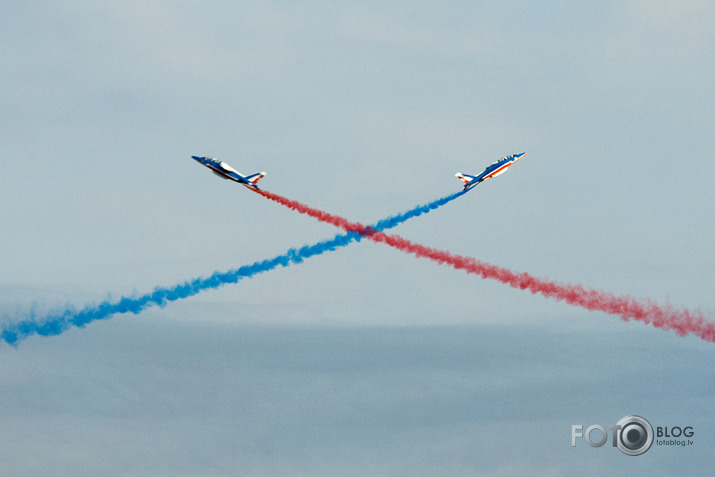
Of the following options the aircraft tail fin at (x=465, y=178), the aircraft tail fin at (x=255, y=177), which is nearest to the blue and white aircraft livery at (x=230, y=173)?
the aircraft tail fin at (x=255, y=177)

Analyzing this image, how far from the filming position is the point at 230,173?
17725 cm

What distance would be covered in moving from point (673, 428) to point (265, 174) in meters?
74.7

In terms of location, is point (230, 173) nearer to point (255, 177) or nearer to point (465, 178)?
point (255, 177)

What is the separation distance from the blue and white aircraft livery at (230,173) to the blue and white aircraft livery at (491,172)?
31.2 m

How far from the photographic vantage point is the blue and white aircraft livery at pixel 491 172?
186500mm

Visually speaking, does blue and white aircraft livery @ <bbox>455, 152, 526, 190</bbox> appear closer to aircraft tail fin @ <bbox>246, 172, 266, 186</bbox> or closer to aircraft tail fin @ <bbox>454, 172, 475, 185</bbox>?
aircraft tail fin @ <bbox>454, 172, 475, 185</bbox>

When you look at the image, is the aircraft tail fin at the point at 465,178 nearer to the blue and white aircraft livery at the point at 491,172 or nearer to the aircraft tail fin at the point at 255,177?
the blue and white aircraft livery at the point at 491,172

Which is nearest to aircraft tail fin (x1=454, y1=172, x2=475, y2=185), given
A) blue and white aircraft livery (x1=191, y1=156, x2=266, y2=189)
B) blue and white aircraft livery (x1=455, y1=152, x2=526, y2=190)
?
blue and white aircraft livery (x1=455, y1=152, x2=526, y2=190)

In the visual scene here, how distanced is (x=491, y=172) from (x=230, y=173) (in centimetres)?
4144

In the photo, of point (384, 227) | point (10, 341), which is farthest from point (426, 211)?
point (10, 341)

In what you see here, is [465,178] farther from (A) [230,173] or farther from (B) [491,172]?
(A) [230,173]

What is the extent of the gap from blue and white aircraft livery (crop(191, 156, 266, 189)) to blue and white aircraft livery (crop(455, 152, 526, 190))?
3121cm

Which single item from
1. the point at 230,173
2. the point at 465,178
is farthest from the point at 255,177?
the point at 465,178

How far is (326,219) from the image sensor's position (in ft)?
601
